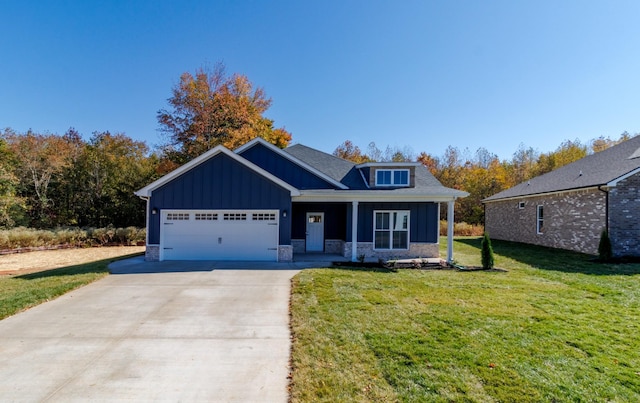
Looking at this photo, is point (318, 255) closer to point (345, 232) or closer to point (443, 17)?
point (345, 232)

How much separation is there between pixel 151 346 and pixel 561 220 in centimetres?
1849

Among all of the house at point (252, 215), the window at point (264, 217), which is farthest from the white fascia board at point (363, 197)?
the window at point (264, 217)

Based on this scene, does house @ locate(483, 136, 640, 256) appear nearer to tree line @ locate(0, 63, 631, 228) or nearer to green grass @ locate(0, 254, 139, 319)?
tree line @ locate(0, 63, 631, 228)

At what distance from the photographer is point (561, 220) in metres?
15.6

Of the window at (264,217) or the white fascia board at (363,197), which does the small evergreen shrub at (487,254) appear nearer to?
the white fascia board at (363,197)

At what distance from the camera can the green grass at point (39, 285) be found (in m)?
6.39

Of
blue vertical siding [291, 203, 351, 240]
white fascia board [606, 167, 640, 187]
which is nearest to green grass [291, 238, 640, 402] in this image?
blue vertical siding [291, 203, 351, 240]

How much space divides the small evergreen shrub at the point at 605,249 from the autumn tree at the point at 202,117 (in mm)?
21113

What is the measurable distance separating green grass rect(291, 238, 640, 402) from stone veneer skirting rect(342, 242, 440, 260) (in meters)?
4.27

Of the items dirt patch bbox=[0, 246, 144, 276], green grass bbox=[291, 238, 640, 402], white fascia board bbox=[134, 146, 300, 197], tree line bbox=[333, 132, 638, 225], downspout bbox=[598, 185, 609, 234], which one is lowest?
dirt patch bbox=[0, 246, 144, 276]

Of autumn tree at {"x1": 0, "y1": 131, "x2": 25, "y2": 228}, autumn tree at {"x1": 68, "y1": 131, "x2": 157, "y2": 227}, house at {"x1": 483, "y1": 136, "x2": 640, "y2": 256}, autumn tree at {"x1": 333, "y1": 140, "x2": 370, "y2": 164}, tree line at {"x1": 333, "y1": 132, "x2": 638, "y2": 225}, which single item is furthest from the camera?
autumn tree at {"x1": 333, "y1": 140, "x2": 370, "y2": 164}

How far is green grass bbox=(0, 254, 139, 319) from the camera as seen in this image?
21.0 ft

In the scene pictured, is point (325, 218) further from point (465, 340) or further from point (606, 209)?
point (606, 209)

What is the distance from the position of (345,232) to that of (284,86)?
41.8 feet
